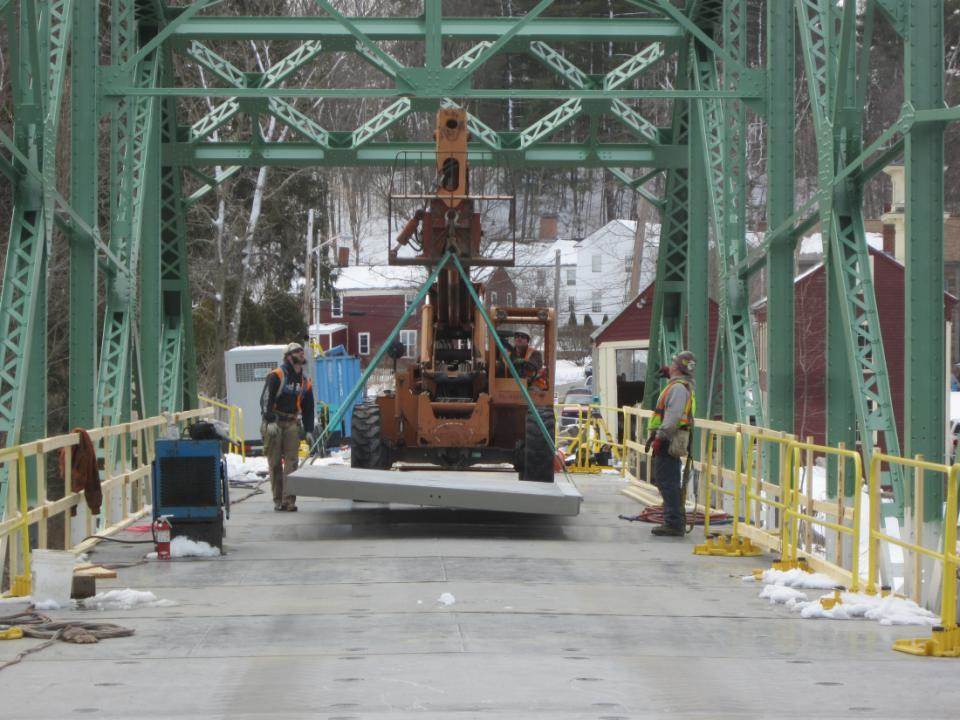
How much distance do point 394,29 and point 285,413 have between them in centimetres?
591

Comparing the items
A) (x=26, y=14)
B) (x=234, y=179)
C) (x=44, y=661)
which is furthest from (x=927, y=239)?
(x=234, y=179)

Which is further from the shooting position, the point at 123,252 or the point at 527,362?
the point at 527,362

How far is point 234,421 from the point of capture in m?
32.7

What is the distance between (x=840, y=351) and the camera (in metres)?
15.7

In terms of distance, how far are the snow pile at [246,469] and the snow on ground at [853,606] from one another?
44.3 feet

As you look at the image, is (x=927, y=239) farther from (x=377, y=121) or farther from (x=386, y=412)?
(x=377, y=121)

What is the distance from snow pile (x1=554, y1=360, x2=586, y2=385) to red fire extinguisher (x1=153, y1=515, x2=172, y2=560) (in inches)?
2136

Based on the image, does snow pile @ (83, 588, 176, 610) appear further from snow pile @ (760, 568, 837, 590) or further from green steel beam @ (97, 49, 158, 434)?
green steel beam @ (97, 49, 158, 434)

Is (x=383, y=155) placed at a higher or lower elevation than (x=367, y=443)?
higher

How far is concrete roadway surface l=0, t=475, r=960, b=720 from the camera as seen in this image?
766 cm

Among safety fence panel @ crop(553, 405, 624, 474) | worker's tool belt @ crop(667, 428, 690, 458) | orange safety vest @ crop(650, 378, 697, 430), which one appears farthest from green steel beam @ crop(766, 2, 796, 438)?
safety fence panel @ crop(553, 405, 624, 474)

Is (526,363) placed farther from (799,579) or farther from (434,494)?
(799,579)

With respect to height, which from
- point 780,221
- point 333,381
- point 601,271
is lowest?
point 333,381

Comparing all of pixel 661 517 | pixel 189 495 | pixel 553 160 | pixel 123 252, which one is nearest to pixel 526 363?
pixel 661 517
